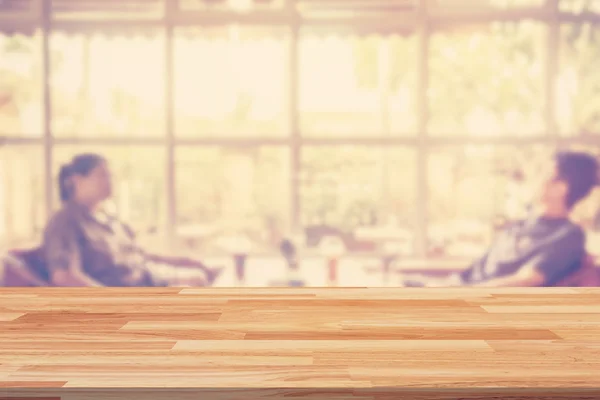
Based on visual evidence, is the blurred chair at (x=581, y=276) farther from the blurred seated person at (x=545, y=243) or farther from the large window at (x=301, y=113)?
the large window at (x=301, y=113)

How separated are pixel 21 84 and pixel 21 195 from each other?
39.7 inches

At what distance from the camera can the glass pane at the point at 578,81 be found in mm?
5801

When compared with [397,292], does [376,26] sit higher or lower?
higher

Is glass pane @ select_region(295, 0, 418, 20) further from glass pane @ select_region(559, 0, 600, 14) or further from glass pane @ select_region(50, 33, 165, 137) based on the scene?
glass pane @ select_region(50, 33, 165, 137)

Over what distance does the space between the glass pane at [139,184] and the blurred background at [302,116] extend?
13 mm

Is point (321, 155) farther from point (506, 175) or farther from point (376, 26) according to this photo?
point (506, 175)

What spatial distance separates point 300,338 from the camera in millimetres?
1062

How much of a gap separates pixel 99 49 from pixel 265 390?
568cm

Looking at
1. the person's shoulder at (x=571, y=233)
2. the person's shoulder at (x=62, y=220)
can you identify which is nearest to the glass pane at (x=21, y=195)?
the person's shoulder at (x=62, y=220)

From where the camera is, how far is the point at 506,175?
5949 millimetres

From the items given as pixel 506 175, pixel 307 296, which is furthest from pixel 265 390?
pixel 506 175

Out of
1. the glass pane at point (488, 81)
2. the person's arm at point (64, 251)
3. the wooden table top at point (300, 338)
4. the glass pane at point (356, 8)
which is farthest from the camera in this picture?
the glass pane at point (488, 81)

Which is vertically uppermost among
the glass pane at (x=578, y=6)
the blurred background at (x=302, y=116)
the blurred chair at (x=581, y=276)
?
the glass pane at (x=578, y=6)

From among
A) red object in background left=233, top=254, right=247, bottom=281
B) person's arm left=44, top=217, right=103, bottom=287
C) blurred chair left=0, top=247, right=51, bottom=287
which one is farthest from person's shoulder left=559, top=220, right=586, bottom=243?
blurred chair left=0, top=247, right=51, bottom=287
